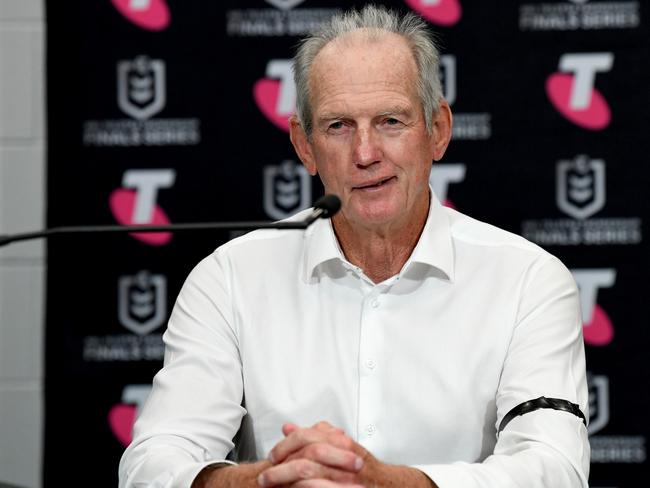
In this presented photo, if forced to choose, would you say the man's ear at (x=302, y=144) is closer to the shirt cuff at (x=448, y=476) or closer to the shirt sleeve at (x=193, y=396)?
the shirt sleeve at (x=193, y=396)

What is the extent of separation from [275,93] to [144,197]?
550 mm

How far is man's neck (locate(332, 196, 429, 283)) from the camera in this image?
7.37 ft

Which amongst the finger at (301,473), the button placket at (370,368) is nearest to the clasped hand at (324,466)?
the finger at (301,473)

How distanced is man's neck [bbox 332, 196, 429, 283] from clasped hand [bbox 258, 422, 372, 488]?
585mm

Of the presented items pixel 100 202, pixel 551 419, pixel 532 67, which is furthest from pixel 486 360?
pixel 100 202

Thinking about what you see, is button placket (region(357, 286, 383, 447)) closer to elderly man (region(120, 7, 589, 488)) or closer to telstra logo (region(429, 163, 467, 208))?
elderly man (region(120, 7, 589, 488))

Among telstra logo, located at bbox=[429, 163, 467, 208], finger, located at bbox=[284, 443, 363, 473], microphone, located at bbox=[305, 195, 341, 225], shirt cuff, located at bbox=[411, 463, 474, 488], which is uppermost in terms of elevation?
telstra logo, located at bbox=[429, 163, 467, 208]

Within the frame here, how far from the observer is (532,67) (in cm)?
334

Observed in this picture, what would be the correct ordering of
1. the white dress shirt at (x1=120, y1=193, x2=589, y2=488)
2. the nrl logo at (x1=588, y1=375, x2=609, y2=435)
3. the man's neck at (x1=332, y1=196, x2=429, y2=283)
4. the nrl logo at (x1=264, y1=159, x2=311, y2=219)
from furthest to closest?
the nrl logo at (x1=264, y1=159, x2=311, y2=219), the nrl logo at (x1=588, y1=375, x2=609, y2=435), the man's neck at (x1=332, y1=196, x2=429, y2=283), the white dress shirt at (x1=120, y1=193, x2=589, y2=488)

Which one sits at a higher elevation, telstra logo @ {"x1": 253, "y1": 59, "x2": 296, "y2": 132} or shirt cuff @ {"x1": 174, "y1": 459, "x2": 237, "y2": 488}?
telstra logo @ {"x1": 253, "y1": 59, "x2": 296, "y2": 132}

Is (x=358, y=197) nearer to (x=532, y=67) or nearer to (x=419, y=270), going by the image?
(x=419, y=270)

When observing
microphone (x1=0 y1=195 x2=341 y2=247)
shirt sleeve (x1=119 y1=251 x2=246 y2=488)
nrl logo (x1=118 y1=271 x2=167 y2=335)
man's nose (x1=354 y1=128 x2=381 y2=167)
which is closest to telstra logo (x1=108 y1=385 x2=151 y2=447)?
nrl logo (x1=118 y1=271 x2=167 y2=335)

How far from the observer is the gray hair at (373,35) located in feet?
7.23

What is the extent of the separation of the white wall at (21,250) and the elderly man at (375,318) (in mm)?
1435
